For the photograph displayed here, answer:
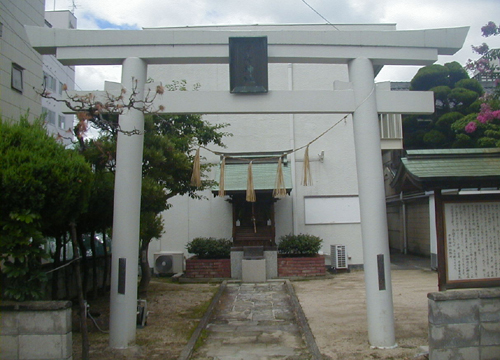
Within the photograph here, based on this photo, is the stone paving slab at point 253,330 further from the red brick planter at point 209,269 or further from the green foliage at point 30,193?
the green foliage at point 30,193

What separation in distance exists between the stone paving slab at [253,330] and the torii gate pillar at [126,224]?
1225 mm

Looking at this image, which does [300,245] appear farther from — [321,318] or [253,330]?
[253,330]

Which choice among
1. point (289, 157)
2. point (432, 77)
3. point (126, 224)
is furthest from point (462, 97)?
point (126, 224)

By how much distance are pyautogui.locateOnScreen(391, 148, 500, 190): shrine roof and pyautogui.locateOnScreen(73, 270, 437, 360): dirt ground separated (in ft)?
8.44

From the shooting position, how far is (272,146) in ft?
56.5

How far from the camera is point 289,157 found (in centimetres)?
1703

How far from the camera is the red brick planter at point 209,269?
15.2 meters

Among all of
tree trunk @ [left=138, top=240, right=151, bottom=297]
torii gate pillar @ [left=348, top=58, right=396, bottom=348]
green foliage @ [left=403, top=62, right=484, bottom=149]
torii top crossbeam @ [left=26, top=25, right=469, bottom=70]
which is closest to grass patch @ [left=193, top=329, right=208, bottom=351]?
torii gate pillar @ [left=348, top=58, right=396, bottom=348]

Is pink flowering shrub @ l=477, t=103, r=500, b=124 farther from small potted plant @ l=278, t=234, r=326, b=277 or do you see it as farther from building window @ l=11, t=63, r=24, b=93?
building window @ l=11, t=63, r=24, b=93

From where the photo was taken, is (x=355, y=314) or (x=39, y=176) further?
(x=355, y=314)

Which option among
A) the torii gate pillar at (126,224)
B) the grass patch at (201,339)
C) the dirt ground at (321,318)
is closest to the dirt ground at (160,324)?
the dirt ground at (321,318)

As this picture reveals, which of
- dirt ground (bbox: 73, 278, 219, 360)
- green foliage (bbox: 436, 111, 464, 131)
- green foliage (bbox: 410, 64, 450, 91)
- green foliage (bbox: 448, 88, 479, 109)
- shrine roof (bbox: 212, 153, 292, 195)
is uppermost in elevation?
→ green foliage (bbox: 410, 64, 450, 91)

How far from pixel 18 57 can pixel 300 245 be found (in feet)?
34.6

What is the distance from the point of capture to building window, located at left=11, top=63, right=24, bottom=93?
12.1 meters
